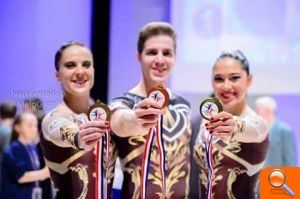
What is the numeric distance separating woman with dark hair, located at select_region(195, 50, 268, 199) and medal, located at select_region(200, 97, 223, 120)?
7cm

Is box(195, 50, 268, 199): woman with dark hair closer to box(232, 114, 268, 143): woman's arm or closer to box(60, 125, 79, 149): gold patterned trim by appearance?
box(232, 114, 268, 143): woman's arm

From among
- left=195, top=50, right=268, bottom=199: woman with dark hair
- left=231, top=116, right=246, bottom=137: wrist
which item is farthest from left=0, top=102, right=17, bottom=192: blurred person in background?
left=231, top=116, right=246, bottom=137: wrist

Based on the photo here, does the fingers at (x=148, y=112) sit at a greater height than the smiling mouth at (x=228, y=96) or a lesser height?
lesser

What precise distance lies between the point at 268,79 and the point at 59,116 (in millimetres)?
739

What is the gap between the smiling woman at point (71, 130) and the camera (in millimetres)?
1991

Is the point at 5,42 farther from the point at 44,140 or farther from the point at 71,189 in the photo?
the point at 71,189

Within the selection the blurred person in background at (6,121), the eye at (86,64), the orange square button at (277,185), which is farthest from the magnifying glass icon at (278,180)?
the blurred person in background at (6,121)

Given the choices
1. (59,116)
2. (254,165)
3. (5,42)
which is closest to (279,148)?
(254,165)

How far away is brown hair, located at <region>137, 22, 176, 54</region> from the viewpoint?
209cm

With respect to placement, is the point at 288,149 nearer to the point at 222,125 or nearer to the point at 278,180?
the point at 278,180

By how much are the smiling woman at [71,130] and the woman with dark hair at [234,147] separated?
1.00ft

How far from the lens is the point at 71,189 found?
6.63 feet

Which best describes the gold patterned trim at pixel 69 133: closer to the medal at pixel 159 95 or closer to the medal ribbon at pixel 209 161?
the medal at pixel 159 95

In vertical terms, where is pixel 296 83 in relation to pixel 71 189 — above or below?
above
